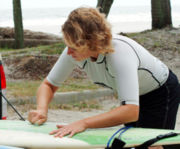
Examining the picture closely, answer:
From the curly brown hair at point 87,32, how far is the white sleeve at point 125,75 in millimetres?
71

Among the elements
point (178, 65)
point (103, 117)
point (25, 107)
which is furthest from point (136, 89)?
point (178, 65)

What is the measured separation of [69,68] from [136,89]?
2.02ft

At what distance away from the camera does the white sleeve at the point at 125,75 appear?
2.38 m

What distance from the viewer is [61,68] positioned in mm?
2820

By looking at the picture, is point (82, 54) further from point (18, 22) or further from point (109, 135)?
point (18, 22)

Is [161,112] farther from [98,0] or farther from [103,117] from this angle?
[98,0]

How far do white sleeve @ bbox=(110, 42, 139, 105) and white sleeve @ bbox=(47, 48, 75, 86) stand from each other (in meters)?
0.43

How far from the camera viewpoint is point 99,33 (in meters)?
2.36

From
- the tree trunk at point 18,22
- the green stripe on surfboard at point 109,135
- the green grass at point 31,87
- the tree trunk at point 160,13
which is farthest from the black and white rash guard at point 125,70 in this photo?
the tree trunk at point 18,22

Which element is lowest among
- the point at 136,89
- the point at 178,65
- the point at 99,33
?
the point at 178,65

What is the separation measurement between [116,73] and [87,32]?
11.8 inches

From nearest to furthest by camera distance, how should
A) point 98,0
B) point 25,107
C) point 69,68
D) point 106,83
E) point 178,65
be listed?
point 106,83 → point 69,68 → point 25,107 → point 178,65 → point 98,0

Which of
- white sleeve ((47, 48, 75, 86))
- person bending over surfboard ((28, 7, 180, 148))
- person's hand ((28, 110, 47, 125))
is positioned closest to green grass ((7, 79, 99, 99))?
white sleeve ((47, 48, 75, 86))

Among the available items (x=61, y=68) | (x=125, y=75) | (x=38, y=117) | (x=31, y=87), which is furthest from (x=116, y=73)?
(x=31, y=87)
